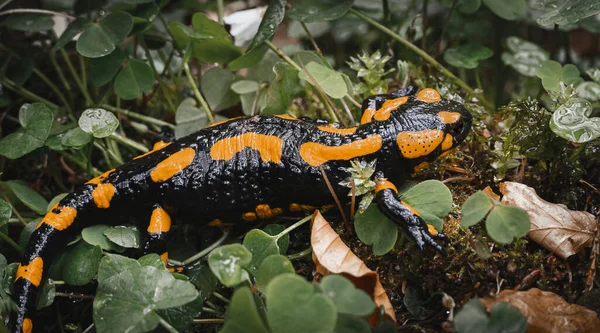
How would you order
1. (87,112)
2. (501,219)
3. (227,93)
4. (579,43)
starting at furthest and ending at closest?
(579,43)
(227,93)
(87,112)
(501,219)

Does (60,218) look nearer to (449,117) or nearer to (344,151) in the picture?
(344,151)

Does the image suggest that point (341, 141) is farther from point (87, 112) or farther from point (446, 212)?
point (87, 112)

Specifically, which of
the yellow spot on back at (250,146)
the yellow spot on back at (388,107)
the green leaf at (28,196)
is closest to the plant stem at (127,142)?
the green leaf at (28,196)

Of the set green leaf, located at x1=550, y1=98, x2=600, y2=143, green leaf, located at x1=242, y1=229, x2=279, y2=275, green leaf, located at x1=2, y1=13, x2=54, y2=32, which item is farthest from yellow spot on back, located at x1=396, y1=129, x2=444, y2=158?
green leaf, located at x1=2, y1=13, x2=54, y2=32

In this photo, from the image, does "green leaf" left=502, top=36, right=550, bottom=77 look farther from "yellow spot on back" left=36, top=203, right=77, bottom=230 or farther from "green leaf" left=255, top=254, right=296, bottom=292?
"yellow spot on back" left=36, top=203, right=77, bottom=230

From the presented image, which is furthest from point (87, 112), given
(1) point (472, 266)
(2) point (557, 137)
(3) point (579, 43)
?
(3) point (579, 43)

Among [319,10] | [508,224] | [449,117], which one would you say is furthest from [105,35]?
[508,224]
